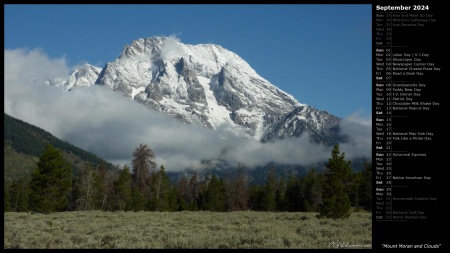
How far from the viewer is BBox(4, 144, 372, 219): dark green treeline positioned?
38.3m

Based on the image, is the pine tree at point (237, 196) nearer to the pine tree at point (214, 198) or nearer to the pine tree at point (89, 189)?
the pine tree at point (214, 198)

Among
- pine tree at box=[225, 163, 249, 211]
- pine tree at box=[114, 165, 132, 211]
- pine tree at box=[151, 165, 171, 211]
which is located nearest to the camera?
pine tree at box=[114, 165, 132, 211]

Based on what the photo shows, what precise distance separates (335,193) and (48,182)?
30.1 metres

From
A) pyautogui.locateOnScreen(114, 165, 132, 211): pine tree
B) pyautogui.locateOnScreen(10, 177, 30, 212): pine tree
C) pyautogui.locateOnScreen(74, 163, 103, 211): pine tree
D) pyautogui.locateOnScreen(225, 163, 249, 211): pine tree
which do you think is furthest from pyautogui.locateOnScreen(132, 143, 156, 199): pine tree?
pyautogui.locateOnScreen(10, 177, 30, 212): pine tree

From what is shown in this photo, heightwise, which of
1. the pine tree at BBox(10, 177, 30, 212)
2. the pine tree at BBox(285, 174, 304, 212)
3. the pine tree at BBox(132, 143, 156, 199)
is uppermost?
the pine tree at BBox(132, 143, 156, 199)

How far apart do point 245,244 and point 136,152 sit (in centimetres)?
5620

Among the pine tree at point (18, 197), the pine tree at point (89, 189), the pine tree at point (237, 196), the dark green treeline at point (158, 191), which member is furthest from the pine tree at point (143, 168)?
the pine tree at point (18, 197)

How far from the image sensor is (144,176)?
2800 inches

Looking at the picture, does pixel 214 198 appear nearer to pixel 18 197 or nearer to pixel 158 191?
pixel 158 191

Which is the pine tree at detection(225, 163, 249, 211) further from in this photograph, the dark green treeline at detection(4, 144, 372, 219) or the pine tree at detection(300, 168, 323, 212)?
the pine tree at detection(300, 168, 323, 212)

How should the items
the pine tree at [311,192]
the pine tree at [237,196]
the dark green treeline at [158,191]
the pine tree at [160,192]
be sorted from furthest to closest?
the pine tree at [237,196]
the pine tree at [311,192]
the pine tree at [160,192]
the dark green treeline at [158,191]

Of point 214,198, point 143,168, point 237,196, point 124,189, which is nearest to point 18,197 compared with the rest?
point 143,168

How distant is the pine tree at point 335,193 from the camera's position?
34500 mm
